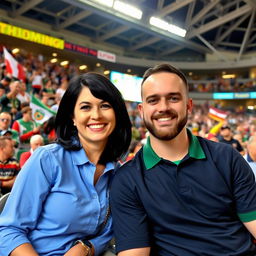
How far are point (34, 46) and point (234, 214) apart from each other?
48.4ft

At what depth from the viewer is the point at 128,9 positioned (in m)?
12.0

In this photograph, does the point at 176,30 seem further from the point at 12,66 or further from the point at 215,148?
the point at 215,148

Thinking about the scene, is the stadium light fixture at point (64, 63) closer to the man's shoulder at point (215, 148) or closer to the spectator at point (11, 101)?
the spectator at point (11, 101)

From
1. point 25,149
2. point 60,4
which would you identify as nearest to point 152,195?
point 25,149

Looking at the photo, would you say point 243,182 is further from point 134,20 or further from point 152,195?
point 134,20

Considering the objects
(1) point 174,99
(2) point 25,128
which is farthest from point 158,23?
(1) point 174,99

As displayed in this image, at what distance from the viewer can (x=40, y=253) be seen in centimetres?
117

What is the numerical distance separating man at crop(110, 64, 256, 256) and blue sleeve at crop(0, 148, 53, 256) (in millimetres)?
334

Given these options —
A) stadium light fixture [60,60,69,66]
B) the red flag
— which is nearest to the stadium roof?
stadium light fixture [60,60,69,66]

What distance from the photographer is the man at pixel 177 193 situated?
3.98 feet

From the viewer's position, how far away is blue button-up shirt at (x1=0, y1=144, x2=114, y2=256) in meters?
1.11

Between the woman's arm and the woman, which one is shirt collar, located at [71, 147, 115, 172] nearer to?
the woman

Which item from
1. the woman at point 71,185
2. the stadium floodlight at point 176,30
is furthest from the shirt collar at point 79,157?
the stadium floodlight at point 176,30

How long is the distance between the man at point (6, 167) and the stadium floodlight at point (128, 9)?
32.1ft
